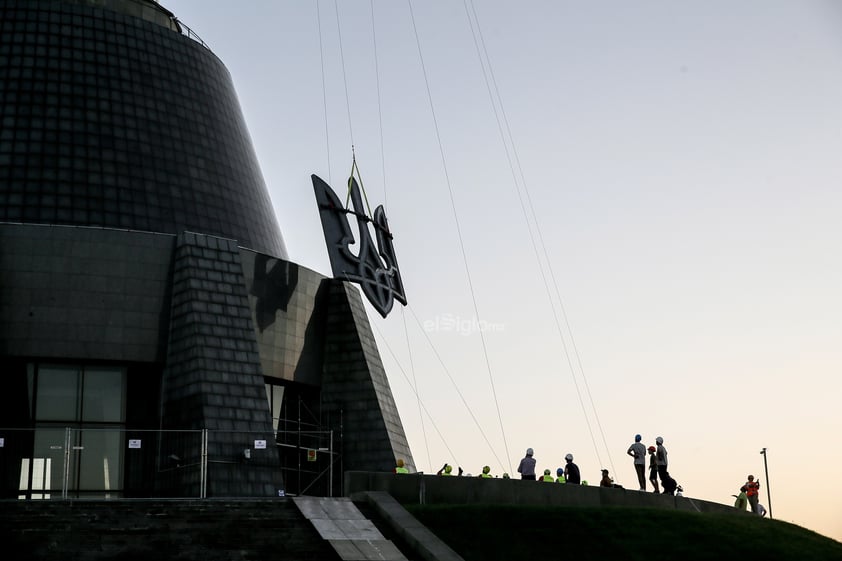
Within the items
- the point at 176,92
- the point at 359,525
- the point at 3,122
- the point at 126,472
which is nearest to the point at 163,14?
the point at 176,92

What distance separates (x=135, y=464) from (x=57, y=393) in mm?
2900

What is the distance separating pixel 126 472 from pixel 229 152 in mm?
12970

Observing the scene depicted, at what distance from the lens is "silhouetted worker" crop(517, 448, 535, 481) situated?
27.2m

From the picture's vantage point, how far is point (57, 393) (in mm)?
31297

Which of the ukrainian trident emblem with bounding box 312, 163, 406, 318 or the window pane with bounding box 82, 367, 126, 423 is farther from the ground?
the ukrainian trident emblem with bounding box 312, 163, 406, 318

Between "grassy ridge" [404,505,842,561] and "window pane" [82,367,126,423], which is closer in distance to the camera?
"grassy ridge" [404,505,842,561]

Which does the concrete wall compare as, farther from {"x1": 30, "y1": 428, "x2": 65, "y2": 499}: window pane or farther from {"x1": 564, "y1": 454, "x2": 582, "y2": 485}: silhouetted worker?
{"x1": 30, "y1": 428, "x2": 65, "y2": 499}: window pane

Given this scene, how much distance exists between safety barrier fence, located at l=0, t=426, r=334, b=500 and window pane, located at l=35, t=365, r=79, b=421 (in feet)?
2.93

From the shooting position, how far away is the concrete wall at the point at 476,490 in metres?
23.6

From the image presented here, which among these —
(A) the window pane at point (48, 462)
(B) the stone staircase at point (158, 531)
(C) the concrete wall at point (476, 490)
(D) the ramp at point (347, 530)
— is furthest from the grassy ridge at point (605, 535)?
(A) the window pane at point (48, 462)

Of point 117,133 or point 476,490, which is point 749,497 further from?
point 117,133

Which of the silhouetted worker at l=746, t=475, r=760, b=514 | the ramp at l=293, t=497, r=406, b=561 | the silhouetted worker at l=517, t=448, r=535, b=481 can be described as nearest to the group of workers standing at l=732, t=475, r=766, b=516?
the silhouetted worker at l=746, t=475, r=760, b=514

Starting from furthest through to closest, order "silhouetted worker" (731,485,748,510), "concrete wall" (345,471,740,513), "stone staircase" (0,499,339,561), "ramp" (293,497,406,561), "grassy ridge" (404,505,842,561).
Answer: "silhouetted worker" (731,485,748,510) < "concrete wall" (345,471,740,513) < "grassy ridge" (404,505,842,561) < "ramp" (293,497,406,561) < "stone staircase" (0,499,339,561)

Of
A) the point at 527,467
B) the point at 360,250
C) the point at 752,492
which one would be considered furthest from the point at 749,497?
the point at 360,250
